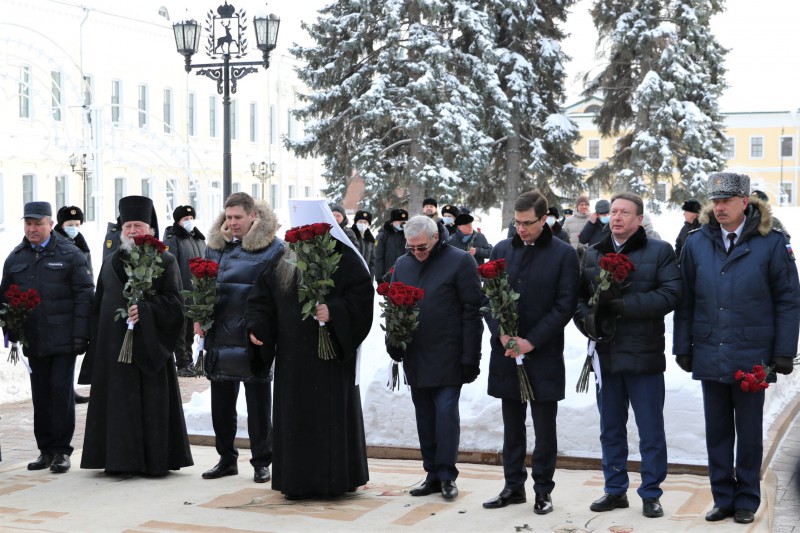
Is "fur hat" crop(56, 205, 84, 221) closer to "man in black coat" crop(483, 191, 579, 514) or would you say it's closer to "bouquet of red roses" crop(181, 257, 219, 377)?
"bouquet of red roses" crop(181, 257, 219, 377)

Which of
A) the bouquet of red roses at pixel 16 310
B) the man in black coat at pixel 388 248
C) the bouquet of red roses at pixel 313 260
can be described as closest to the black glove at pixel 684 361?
the bouquet of red roses at pixel 313 260

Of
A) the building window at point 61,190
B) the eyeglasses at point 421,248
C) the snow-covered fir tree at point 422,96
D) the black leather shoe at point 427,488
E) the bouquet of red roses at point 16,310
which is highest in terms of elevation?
the snow-covered fir tree at point 422,96

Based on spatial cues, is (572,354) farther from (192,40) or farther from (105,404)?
(192,40)

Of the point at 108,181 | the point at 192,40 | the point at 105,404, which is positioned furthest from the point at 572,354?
the point at 108,181

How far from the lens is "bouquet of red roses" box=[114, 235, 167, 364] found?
26.7ft

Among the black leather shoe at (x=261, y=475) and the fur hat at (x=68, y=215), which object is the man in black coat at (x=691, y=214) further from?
the black leather shoe at (x=261, y=475)

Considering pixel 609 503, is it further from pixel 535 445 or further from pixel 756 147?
pixel 756 147

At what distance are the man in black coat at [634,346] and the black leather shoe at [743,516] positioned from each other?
441 millimetres

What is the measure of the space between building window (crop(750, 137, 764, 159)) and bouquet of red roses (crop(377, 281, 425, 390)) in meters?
77.1

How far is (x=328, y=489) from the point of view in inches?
291

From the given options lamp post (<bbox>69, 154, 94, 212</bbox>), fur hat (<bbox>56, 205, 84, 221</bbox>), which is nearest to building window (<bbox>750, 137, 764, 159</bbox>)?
lamp post (<bbox>69, 154, 94, 212</bbox>)

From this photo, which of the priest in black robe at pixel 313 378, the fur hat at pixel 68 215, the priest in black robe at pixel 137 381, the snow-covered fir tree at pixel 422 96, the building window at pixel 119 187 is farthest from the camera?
the building window at pixel 119 187

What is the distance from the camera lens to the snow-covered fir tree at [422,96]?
102 feet

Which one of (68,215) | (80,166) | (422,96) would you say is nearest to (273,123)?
(80,166)
